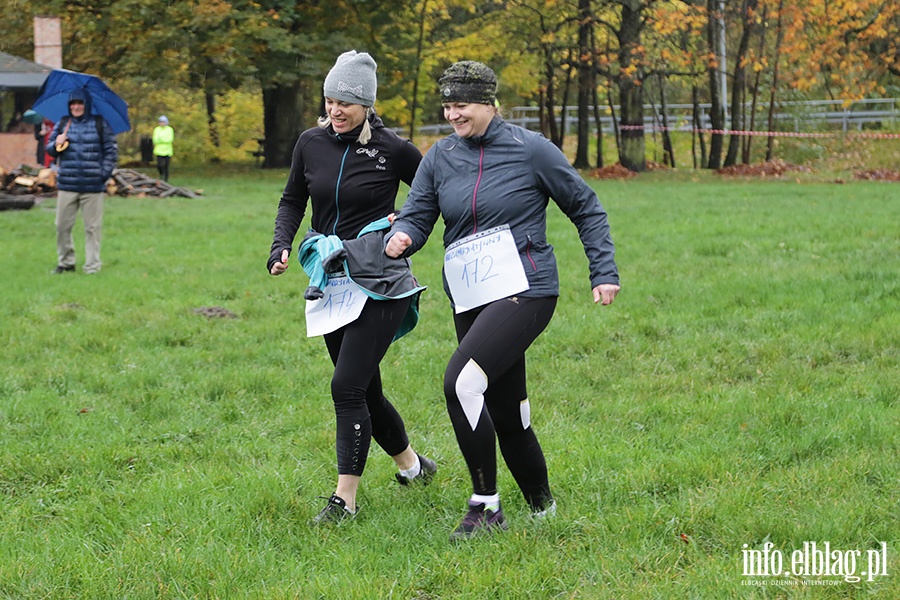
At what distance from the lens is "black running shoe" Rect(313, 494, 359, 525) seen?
4945 millimetres

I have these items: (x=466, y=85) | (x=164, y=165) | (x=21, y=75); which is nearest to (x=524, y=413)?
(x=466, y=85)

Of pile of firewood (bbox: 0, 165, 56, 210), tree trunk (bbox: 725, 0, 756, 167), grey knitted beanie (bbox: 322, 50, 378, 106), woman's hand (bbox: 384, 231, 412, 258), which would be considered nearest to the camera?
woman's hand (bbox: 384, 231, 412, 258)

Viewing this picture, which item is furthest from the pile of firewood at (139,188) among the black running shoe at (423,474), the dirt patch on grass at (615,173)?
the black running shoe at (423,474)

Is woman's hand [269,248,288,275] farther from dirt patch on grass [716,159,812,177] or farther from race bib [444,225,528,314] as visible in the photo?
dirt patch on grass [716,159,812,177]

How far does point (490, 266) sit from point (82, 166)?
9.59 metres

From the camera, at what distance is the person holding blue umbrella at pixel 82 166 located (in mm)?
12781

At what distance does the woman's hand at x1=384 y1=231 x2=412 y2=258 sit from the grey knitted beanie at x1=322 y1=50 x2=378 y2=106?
2.33 feet

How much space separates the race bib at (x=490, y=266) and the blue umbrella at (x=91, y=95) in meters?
9.58

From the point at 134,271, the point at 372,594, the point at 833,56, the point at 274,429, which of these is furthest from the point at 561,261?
the point at 833,56

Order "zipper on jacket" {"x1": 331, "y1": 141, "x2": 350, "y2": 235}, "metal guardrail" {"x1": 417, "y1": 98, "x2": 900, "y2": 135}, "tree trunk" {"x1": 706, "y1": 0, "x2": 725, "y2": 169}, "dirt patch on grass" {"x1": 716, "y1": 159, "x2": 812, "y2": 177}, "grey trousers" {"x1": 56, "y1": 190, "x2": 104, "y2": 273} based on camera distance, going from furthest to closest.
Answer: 1. "metal guardrail" {"x1": 417, "y1": 98, "x2": 900, "y2": 135}
2. "tree trunk" {"x1": 706, "y1": 0, "x2": 725, "y2": 169}
3. "dirt patch on grass" {"x1": 716, "y1": 159, "x2": 812, "y2": 177}
4. "grey trousers" {"x1": 56, "y1": 190, "x2": 104, "y2": 273}
5. "zipper on jacket" {"x1": 331, "y1": 141, "x2": 350, "y2": 235}

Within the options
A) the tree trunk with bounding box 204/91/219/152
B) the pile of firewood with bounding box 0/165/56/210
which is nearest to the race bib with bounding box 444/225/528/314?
the pile of firewood with bounding box 0/165/56/210

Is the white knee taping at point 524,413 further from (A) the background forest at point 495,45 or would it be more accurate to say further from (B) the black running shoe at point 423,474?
(A) the background forest at point 495,45

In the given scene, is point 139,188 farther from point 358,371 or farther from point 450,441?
point 358,371

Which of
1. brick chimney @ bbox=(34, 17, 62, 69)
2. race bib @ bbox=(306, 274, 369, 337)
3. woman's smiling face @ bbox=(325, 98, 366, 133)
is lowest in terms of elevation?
race bib @ bbox=(306, 274, 369, 337)
